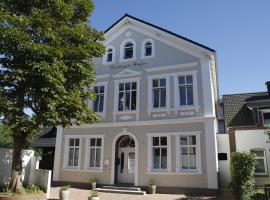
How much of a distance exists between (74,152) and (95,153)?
1.67 meters

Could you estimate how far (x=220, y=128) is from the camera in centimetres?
2475

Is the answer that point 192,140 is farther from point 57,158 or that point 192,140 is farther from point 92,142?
point 57,158

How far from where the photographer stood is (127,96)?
63.8 ft

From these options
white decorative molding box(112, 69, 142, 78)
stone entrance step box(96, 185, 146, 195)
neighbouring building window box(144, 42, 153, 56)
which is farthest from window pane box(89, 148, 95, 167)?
neighbouring building window box(144, 42, 153, 56)

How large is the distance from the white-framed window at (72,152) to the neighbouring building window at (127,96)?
4.01 meters

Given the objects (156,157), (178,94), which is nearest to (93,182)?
(156,157)

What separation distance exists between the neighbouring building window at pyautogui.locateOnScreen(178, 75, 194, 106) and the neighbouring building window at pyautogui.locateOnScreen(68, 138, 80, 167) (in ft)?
26.2

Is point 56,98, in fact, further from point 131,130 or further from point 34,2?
point 131,130

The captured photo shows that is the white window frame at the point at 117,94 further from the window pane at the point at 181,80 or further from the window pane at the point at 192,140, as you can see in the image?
the window pane at the point at 192,140

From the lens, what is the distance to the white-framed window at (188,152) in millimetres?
16422

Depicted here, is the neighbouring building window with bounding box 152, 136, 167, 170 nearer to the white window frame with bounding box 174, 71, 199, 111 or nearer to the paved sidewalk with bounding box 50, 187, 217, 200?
the paved sidewalk with bounding box 50, 187, 217, 200

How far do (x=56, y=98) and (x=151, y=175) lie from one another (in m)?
8.26

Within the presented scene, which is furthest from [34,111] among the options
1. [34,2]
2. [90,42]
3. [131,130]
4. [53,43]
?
[131,130]

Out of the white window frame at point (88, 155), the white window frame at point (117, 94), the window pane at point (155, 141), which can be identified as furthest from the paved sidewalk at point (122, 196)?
the white window frame at point (117, 94)
